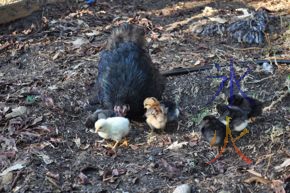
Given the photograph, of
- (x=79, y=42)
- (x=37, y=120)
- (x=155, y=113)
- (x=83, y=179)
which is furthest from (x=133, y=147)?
(x=79, y=42)

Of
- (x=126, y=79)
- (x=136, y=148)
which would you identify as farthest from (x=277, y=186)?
(x=126, y=79)

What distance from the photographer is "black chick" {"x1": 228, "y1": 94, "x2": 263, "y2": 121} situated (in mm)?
4805

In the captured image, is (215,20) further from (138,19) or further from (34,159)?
(34,159)

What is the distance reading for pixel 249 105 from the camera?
482 cm

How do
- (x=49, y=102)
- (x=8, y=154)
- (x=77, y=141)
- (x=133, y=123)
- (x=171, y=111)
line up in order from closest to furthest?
1. (x=8, y=154)
2. (x=77, y=141)
3. (x=171, y=111)
4. (x=133, y=123)
5. (x=49, y=102)

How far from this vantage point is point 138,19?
25.5 feet

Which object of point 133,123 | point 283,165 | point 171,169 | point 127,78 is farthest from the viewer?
point 133,123

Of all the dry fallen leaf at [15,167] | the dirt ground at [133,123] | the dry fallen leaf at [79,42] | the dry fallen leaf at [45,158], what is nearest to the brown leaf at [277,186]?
the dirt ground at [133,123]

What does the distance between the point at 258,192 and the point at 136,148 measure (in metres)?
1.25

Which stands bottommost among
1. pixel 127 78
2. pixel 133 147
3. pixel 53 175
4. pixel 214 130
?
pixel 133 147

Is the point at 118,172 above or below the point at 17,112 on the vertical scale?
below

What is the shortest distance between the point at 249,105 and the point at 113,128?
4.08ft

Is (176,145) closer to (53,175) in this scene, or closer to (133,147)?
(133,147)

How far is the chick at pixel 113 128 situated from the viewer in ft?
15.4
